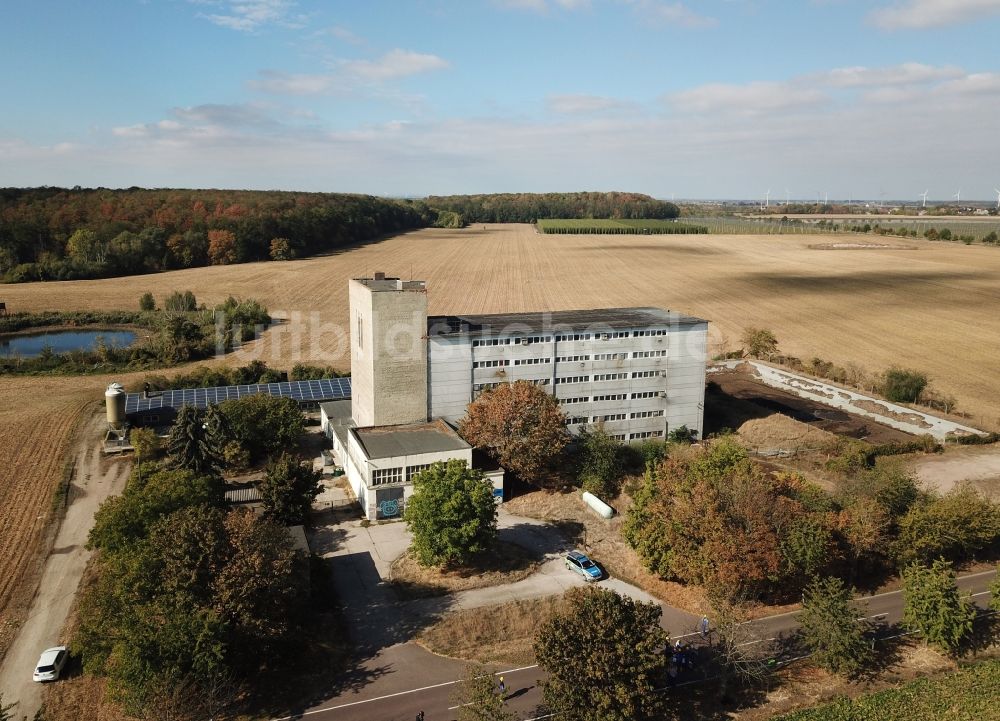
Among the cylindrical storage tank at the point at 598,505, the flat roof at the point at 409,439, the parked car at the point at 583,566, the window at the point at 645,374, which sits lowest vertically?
the parked car at the point at 583,566

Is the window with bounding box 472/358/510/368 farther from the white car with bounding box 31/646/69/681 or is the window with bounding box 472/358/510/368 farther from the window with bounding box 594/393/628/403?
the white car with bounding box 31/646/69/681

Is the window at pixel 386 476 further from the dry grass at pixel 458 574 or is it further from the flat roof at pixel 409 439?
the dry grass at pixel 458 574

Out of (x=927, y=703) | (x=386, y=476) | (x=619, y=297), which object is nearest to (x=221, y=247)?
(x=619, y=297)

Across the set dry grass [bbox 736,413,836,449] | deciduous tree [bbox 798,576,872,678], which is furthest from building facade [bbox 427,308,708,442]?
deciduous tree [bbox 798,576,872,678]

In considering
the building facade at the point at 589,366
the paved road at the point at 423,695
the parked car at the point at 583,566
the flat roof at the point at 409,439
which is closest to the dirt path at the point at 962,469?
the building facade at the point at 589,366

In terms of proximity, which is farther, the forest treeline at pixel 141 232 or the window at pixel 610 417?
the forest treeline at pixel 141 232
